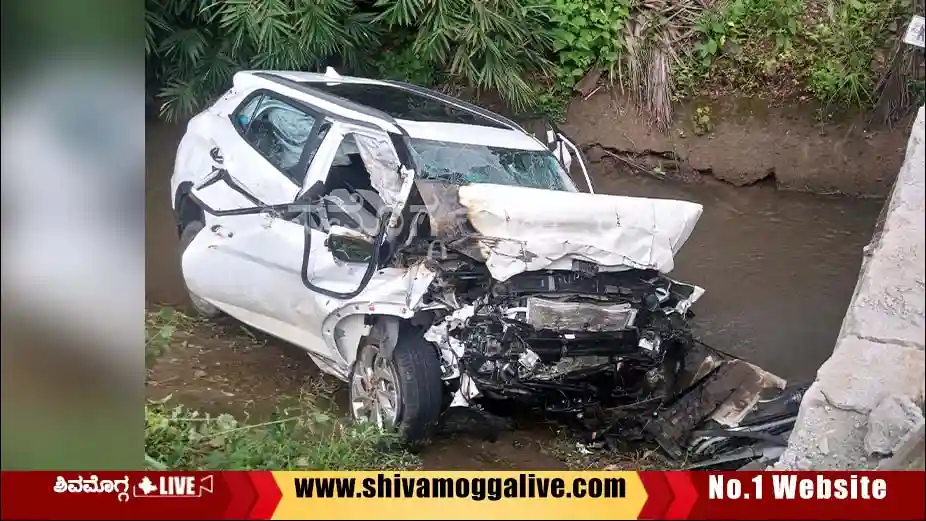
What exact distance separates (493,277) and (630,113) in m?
1.57

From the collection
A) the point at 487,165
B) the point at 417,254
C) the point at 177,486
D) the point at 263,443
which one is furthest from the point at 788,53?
the point at 177,486

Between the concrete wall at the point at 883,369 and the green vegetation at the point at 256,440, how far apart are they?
1.91 meters

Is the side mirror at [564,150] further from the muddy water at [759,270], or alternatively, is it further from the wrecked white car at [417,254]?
the wrecked white car at [417,254]

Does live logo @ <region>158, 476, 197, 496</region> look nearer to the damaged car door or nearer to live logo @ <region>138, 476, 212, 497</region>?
live logo @ <region>138, 476, 212, 497</region>

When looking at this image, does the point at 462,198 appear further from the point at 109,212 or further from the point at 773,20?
the point at 773,20

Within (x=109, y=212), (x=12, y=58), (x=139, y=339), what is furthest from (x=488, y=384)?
(x=12, y=58)

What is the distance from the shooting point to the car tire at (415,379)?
375cm

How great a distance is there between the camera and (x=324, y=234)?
154 inches

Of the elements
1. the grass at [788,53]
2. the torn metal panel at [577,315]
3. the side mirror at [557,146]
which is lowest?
the torn metal panel at [577,315]

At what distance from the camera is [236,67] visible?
444cm

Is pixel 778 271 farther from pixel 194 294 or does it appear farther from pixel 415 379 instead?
pixel 194 294

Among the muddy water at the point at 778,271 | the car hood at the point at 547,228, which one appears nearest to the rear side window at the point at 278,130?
the car hood at the point at 547,228

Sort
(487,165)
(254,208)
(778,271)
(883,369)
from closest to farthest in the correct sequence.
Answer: (883,369), (254,208), (487,165), (778,271)

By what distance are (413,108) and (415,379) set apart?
4.90 feet
